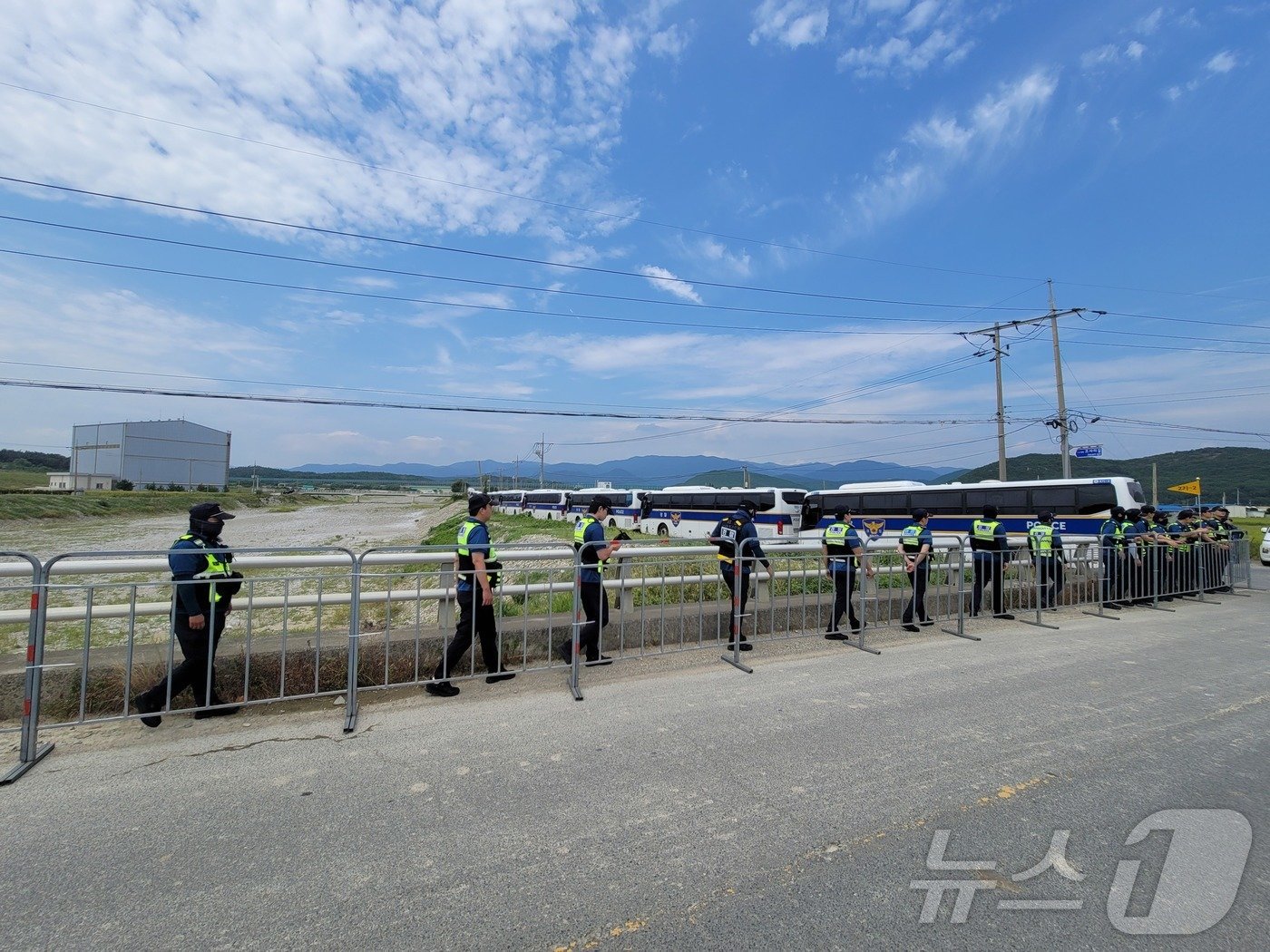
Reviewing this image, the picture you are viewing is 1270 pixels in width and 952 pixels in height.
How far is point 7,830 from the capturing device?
3.16 meters

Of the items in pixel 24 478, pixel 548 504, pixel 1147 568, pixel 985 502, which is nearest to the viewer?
pixel 1147 568

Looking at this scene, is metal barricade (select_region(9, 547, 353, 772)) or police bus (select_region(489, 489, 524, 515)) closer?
metal barricade (select_region(9, 547, 353, 772))

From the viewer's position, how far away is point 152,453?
87375 mm

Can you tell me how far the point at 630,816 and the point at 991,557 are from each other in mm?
7857

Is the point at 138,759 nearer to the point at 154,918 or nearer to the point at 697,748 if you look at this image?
the point at 154,918

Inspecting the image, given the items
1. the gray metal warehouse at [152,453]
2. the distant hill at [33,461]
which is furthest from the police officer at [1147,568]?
the distant hill at [33,461]

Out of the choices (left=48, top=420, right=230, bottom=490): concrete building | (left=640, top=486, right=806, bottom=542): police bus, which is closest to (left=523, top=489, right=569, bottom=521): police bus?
(left=640, top=486, right=806, bottom=542): police bus

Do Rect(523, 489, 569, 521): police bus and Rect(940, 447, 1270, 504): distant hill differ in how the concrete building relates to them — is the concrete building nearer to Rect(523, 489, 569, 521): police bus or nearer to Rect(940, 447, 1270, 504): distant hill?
Rect(523, 489, 569, 521): police bus

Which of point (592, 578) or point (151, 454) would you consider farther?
point (151, 454)

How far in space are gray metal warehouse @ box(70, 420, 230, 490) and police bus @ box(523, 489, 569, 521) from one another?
60290mm

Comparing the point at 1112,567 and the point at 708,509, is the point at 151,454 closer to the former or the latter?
the point at 708,509

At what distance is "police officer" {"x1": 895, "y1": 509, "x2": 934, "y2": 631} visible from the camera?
324 inches

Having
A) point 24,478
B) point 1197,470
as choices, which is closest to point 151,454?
point 24,478

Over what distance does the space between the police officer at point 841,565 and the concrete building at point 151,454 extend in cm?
9296
